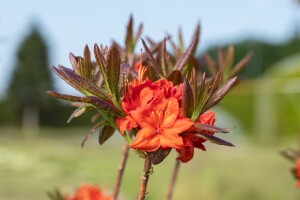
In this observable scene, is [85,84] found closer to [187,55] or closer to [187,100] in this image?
[187,100]

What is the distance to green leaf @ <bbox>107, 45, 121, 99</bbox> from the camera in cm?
102

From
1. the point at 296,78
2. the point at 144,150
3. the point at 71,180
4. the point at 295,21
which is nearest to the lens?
the point at 144,150

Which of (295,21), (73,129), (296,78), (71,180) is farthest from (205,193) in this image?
(295,21)

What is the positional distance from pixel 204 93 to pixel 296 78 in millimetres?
19321

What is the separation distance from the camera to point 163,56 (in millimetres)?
1188

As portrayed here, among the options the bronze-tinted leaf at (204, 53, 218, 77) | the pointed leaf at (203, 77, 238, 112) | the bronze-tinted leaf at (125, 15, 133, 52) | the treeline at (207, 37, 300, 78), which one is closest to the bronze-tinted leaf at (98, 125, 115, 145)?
the pointed leaf at (203, 77, 238, 112)

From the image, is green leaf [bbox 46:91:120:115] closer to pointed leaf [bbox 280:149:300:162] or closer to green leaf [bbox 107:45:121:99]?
green leaf [bbox 107:45:121:99]

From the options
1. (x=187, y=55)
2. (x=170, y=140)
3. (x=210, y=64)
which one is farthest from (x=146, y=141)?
(x=210, y=64)

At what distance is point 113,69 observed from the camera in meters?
1.03

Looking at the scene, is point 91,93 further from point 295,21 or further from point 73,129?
point 295,21

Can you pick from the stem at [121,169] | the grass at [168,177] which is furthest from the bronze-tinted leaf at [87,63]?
the grass at [168,177]

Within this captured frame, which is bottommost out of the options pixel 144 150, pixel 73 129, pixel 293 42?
pixel 144 150

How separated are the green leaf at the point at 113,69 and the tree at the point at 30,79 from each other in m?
26.5

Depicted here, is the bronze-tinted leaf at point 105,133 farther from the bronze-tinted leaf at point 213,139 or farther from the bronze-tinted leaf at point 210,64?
the bronze-tinted leaf at point 210,64
